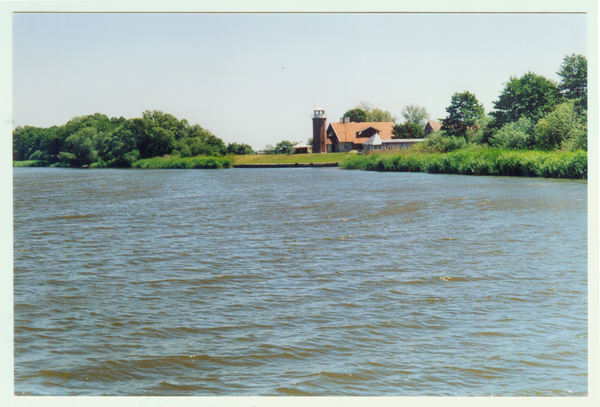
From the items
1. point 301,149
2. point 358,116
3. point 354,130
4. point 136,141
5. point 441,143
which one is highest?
point 358,116

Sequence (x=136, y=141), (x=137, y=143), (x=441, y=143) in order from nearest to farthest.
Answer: (x=441, y=143) → (x=136, y=141) → (x=137, y=143)

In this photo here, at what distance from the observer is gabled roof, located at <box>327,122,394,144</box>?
6931 centimetres

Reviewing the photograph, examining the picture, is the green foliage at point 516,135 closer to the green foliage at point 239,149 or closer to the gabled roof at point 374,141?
the gabled roof at point 374,141

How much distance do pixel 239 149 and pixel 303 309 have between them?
54.4m

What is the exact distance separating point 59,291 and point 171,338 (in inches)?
107

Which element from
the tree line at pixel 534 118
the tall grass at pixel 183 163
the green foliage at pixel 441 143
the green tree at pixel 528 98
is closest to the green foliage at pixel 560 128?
the tree line at pixel 534 118

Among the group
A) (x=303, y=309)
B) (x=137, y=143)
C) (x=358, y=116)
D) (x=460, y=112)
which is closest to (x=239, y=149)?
(x=137, y=143)

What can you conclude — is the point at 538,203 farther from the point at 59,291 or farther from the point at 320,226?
the point at 59,291

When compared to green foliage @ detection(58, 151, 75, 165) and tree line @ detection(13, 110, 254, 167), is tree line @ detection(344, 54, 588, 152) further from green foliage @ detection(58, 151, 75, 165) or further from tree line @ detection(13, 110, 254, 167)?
green foliage @ detection(58, 151, 75, 165)

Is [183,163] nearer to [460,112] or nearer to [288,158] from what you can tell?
[288,158]

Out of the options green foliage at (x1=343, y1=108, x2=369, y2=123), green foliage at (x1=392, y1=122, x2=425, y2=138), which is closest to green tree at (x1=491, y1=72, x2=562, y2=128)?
green foliage at (x1=392, y1=122, x2=425, y2=138)

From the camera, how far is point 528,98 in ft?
116

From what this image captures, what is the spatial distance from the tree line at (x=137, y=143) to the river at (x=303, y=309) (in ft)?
77.1
